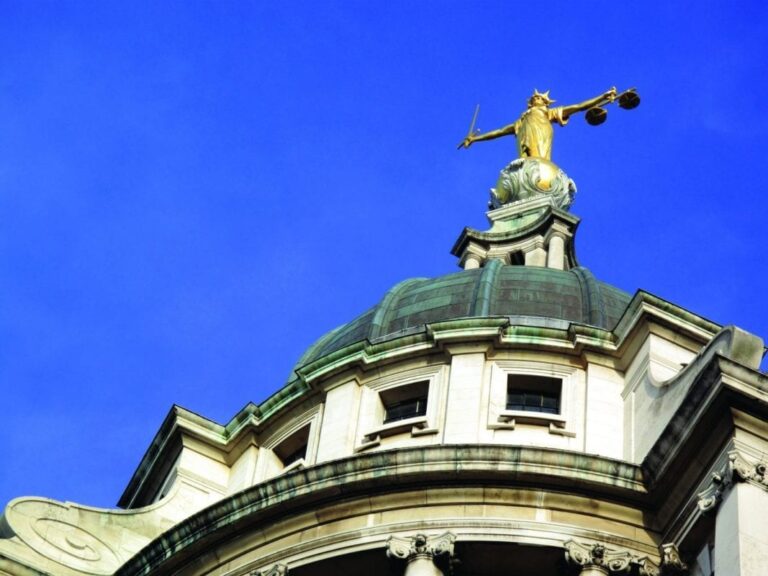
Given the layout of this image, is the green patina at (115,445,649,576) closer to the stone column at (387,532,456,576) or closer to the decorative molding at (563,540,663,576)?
the decorative molding at (563,540,663,576)

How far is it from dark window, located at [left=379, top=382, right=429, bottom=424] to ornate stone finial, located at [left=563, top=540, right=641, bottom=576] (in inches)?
279

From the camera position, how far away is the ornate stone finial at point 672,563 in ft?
125

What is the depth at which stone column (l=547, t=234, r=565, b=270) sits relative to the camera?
56.9 metres

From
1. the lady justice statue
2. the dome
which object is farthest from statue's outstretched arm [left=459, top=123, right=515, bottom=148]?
the dome

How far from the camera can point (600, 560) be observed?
39.5 m

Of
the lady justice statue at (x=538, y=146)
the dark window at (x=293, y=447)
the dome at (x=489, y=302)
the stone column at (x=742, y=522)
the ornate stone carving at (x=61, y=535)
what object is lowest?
the stone column at (x=742, y=522)

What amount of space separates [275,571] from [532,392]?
7.65 meters

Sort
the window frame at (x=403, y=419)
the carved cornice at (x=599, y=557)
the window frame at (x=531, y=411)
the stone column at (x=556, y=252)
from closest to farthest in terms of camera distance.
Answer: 1. the carved cornice at (x=599, y=557)
2. the window frame at (x=531, y=411)
3. the window frame at (x=403, y=419)
4. the stone column at (x=556, y=252)

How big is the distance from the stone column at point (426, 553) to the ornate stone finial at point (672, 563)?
418 cm

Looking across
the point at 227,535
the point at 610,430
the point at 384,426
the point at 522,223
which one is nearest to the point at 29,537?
the point at 227,535

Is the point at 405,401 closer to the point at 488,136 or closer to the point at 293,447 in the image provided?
the point at 293,447

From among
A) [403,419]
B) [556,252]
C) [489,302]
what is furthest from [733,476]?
[556,252]

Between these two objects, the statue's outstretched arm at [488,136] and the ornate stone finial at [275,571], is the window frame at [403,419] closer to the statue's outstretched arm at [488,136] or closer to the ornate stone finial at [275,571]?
the ornate stone finial at [275,571]

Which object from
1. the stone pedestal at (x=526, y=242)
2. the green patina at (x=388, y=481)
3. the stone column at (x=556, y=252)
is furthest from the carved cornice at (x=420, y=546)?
the stone pedestal at (x=526, y=242)
